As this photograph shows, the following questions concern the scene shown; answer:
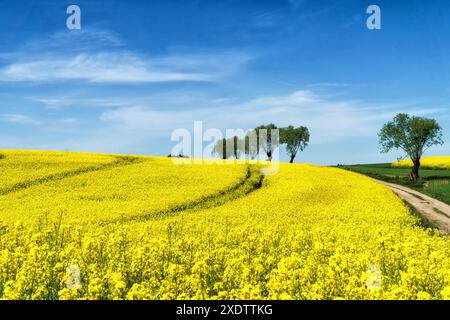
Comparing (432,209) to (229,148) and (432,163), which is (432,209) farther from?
(229,148)

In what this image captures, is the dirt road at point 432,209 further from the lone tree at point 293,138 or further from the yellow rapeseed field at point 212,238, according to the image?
the lone tree at point 293,138

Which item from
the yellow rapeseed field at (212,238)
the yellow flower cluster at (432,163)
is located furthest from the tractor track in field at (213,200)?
the yellow flower cluster at (432,163)

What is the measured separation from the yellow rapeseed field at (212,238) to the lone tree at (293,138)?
5486 centimetres

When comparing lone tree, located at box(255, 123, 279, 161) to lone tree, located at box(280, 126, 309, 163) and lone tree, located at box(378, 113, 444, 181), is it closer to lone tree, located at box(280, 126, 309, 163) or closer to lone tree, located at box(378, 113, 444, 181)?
lone tree, located at box(280, 126, 309, 163)

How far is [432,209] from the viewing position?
3750 centimetres

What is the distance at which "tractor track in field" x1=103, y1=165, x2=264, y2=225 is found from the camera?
27984 mm

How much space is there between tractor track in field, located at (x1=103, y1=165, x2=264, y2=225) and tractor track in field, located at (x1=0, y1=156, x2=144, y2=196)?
1241cm

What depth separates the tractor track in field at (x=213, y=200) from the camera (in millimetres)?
27984

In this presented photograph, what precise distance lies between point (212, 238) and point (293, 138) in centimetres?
9092

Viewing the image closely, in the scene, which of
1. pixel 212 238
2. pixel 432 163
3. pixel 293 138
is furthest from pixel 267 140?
pixel 212 238

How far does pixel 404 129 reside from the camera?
67438 millimetres

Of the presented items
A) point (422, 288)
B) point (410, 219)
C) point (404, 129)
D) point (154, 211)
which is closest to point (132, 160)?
point (154, 211)
